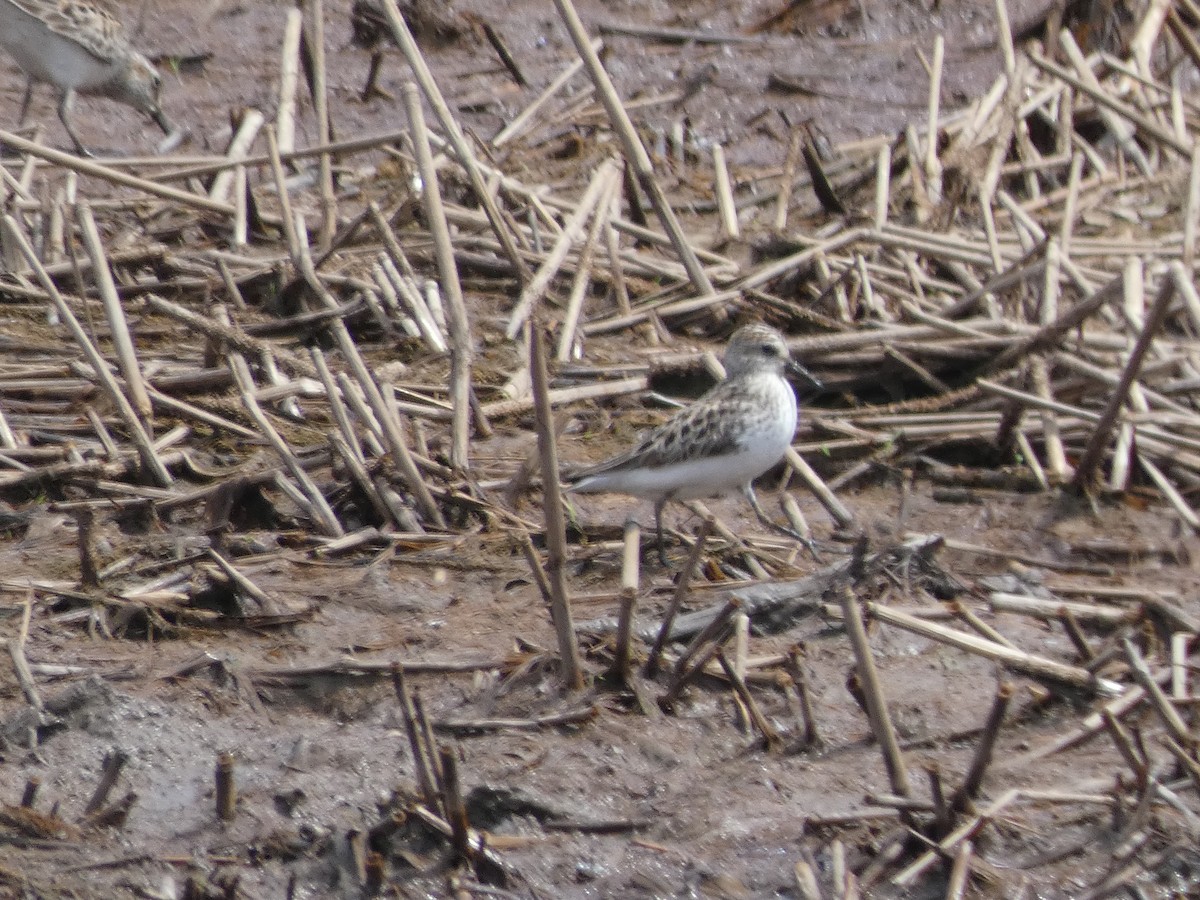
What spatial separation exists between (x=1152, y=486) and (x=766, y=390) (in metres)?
1.83

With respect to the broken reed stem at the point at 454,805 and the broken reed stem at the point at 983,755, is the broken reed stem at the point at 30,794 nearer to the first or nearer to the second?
the broken reed stem at the point at 454,805

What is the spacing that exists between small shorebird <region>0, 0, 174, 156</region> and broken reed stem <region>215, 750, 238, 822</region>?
21.8 feet

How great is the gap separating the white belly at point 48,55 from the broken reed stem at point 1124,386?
258 inches

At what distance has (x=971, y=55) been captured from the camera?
39.0ft

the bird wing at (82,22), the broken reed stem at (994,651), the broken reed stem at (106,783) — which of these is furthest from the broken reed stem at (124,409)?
the bird wing at (82,22)

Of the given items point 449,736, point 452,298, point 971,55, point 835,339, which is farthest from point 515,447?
point 971,55

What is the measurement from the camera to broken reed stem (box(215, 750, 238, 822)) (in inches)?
176

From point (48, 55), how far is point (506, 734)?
23.5 feet

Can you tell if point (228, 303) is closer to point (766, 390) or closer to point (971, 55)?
point (766, 390)

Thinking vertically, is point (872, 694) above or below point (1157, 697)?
above

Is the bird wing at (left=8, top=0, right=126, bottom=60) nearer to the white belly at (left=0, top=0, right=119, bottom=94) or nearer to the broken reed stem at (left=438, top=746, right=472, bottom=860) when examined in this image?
the white belly at (left=0, top=0, right=119, bottom=94)

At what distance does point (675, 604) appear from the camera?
5074mm

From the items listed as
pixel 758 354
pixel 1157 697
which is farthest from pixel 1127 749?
pixel 758 354

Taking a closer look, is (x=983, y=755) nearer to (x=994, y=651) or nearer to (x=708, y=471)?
(x=994, y=651)
